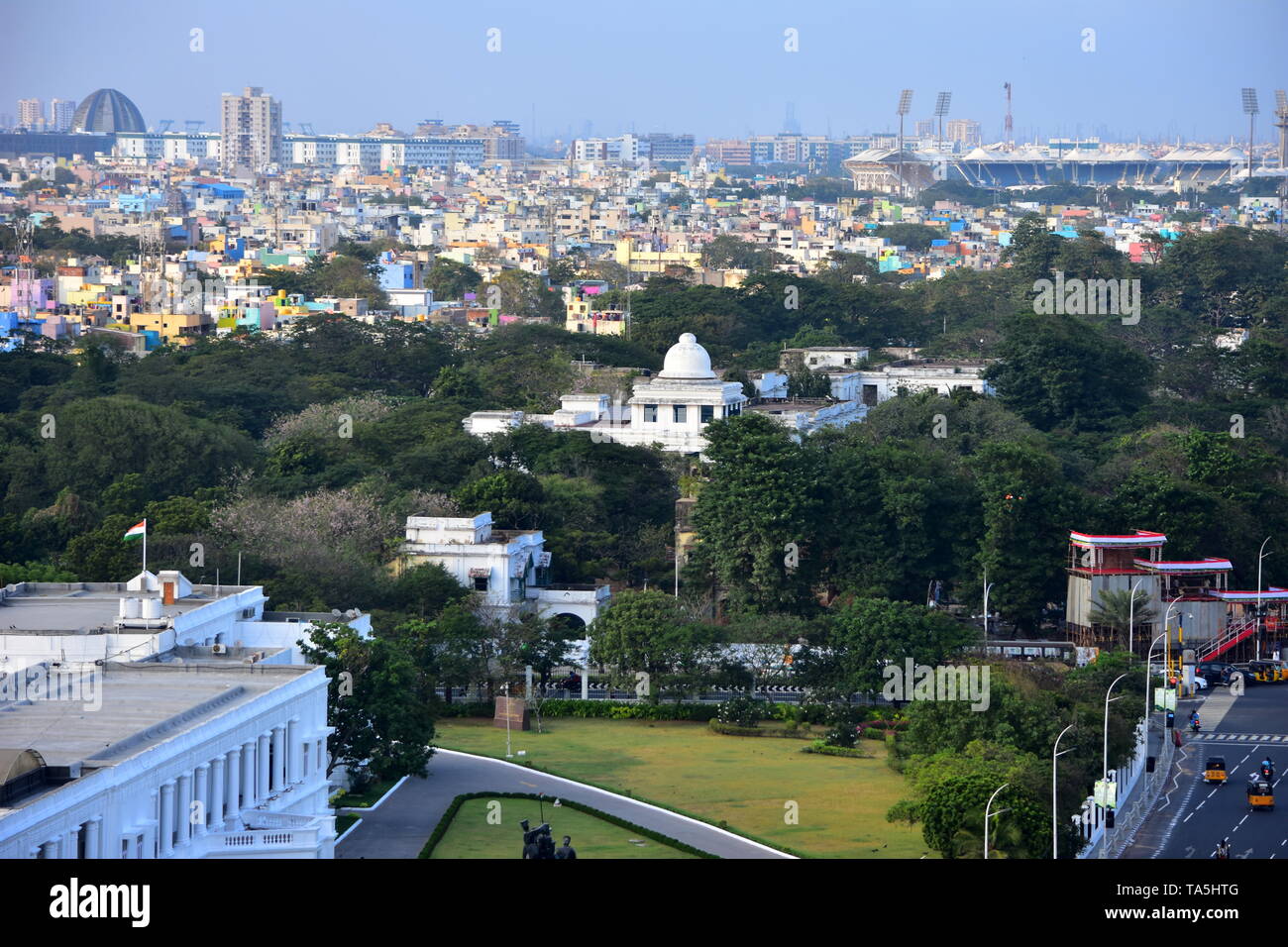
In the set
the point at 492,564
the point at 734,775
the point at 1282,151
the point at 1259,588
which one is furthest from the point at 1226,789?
the point at 1282,151

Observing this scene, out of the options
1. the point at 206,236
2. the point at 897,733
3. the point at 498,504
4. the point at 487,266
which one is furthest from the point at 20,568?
the point at 206,236

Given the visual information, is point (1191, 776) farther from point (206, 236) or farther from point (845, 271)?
point (206, 236)

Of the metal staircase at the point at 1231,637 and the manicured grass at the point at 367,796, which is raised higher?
the metal staircase at the point at 1231,637

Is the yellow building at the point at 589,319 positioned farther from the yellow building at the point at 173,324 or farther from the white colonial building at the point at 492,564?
the white colonial building at the point at 492,564

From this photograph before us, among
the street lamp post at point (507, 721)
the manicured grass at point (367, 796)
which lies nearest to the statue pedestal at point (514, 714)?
the street lamp post at point (507, 721)

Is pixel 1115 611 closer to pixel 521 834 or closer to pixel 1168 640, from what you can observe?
pixel 1168 640
